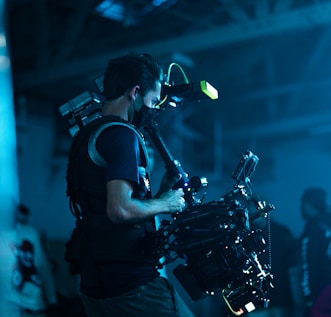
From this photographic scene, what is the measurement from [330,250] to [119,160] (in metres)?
2.91

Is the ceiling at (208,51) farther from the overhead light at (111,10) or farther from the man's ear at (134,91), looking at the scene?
the man's ear at (134,91)

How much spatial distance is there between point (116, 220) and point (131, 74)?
0.64 m

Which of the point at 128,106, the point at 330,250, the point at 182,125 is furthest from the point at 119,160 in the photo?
the point at 182,125

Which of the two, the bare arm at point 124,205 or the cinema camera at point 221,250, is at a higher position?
the bare arm at point 124,205

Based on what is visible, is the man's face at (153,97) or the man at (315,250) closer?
the man's face at (153,97)

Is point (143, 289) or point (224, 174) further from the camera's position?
point (224, 174)

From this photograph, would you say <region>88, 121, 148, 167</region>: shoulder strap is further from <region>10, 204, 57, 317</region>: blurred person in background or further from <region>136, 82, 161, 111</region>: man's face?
<region>10, 204, 57, 317</region>: blurred person in background

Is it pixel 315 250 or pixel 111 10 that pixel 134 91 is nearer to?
pixel 315 250

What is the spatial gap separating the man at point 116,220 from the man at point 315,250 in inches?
106

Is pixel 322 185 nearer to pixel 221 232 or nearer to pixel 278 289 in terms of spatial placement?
pixel 278 289

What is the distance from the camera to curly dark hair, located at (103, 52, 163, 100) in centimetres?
249

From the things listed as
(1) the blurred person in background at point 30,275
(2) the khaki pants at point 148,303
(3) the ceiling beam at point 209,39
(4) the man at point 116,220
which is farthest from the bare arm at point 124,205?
(3) the ceiling beam at point 209,39

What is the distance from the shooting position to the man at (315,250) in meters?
4.96

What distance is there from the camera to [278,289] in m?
5.71
